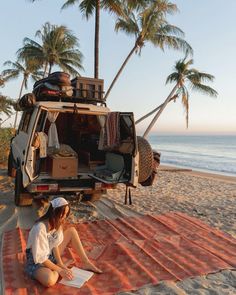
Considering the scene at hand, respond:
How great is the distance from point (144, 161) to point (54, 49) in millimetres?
21497

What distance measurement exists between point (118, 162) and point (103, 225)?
4.84ft

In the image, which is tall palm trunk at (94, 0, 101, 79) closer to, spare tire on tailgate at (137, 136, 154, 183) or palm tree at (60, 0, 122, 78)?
palm tree at (60, 0, 122, 78)

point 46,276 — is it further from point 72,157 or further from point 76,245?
point 72,157

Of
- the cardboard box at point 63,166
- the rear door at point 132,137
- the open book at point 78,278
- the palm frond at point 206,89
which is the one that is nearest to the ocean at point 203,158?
the palm frond at point 206,89

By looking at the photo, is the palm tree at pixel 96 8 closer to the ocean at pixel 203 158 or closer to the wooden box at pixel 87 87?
the wooden box at pixel 87 87

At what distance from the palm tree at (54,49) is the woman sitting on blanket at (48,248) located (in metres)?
23.6

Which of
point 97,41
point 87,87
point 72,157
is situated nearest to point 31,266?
point 72,157

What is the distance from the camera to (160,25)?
19.9m

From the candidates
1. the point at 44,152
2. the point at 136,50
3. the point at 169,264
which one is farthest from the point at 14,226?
the point at 136,50

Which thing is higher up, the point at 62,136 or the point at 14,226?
the point at 62,136

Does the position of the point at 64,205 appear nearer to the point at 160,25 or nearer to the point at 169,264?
the point at 169,264

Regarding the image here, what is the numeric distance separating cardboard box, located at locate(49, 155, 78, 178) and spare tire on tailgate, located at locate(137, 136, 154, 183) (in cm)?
131

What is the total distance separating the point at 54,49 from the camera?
25.7 metres

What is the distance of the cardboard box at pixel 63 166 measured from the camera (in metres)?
6.24
